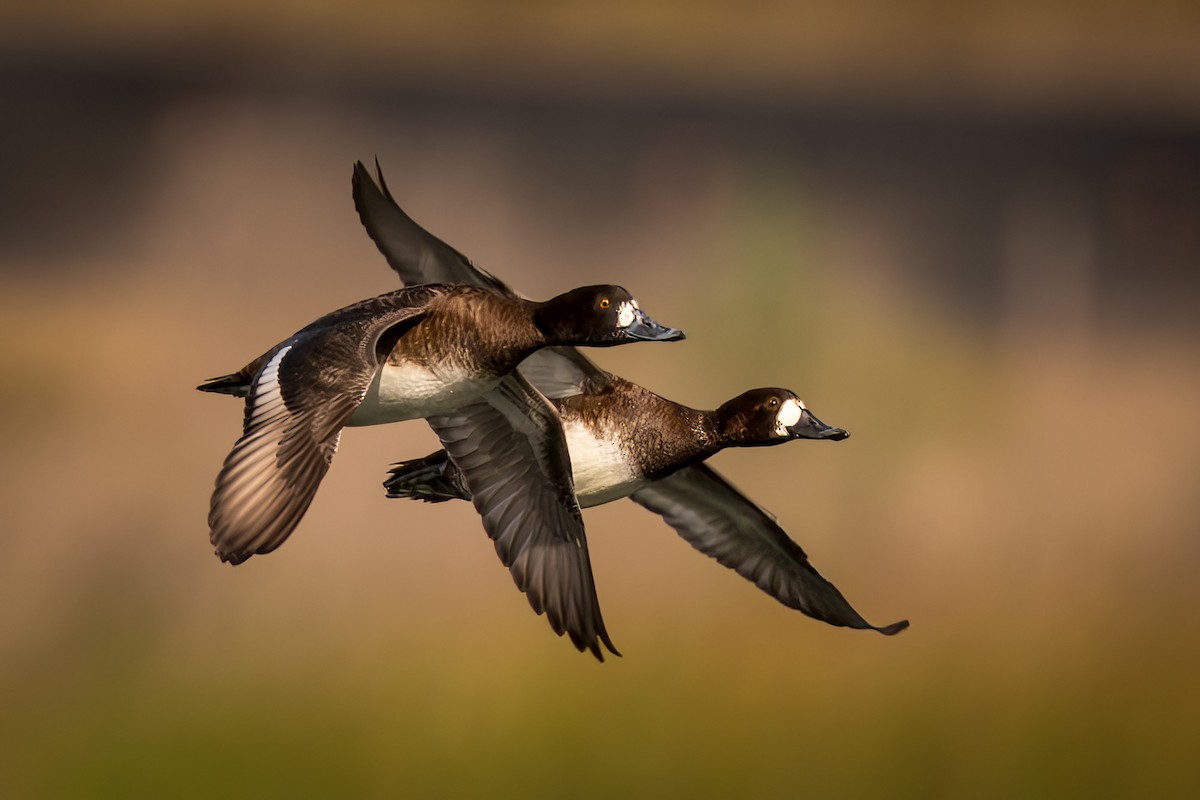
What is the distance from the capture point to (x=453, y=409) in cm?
397

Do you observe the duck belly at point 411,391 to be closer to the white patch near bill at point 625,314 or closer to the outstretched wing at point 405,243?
the white patch near bill at point 625,314

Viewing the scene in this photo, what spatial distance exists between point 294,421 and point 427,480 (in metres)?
1.10

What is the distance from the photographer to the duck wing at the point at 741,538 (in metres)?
4.83

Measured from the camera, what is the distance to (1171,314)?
46.6ft

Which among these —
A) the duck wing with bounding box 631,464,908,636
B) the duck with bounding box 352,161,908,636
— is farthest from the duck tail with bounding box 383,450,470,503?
the duck wing with bounding box 631,464,908,636

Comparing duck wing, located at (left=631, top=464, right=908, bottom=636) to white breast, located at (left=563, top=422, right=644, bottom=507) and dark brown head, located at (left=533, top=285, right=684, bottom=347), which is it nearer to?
white breast, located at (left=563, top=422, right=644, bottom=507)

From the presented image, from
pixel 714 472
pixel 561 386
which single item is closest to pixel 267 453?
pixel 561 386

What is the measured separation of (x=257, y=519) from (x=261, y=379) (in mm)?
557

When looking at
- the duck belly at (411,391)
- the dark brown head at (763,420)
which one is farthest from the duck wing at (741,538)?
the duck belly at (411,391)

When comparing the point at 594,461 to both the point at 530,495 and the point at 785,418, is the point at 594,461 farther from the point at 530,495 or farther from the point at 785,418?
the point at 785,418

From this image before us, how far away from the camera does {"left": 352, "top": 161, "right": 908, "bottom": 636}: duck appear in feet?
14.2

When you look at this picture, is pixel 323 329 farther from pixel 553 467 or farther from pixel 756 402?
pixel 756 402

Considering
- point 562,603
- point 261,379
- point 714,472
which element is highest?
point 261,379

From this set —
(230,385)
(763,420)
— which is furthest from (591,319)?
(230,385)
